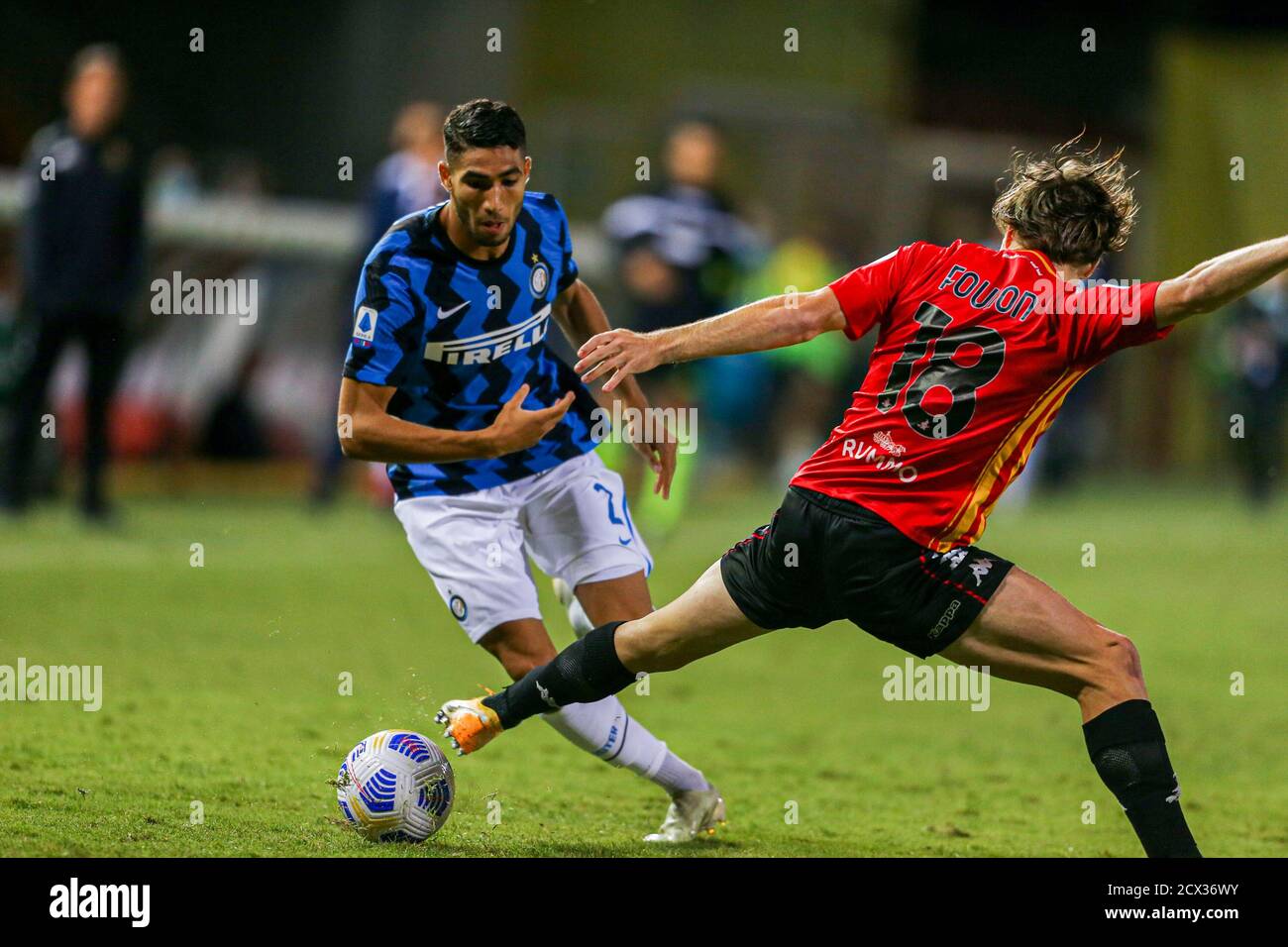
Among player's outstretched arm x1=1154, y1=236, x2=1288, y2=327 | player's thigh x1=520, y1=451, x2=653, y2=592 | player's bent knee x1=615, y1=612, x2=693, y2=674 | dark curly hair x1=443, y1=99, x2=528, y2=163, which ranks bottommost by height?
player's bent knee x1=615, y1=612, x2=693, y2=674

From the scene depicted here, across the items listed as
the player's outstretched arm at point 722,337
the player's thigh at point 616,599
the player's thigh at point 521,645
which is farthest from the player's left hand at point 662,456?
the player's outstretched arm at point 722,337

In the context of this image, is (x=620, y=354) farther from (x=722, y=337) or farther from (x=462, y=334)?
(x=462, y=334)

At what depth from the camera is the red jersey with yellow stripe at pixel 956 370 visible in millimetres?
4492

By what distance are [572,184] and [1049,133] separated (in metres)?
6.16

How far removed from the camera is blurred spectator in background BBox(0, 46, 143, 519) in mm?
11031

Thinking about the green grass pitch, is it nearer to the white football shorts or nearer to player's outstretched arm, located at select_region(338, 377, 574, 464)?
the white football shorts

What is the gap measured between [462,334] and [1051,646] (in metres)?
1.93

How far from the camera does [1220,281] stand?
14.1 feet

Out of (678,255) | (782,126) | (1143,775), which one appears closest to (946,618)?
(1143,775)

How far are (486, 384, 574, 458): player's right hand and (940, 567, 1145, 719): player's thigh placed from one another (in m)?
1.28

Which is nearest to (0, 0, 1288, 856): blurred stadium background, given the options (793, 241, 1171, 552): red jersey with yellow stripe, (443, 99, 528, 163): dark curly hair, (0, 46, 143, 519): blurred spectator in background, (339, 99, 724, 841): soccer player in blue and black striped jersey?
(0, 46, 143, 519): blurred spectator in background

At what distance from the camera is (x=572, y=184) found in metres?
19.5

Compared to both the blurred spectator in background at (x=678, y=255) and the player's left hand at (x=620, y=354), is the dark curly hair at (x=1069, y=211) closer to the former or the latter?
the player's left hand at (x=620, y=354)

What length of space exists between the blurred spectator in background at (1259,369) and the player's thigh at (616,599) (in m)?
11.6
